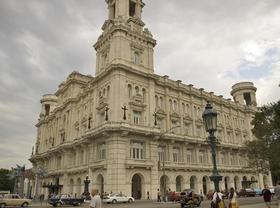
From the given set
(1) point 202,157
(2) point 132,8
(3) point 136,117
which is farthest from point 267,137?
(2) point 132,8

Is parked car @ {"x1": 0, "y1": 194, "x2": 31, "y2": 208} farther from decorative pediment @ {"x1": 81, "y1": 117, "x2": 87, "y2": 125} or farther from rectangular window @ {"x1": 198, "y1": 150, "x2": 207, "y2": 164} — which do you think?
rectangular window @ {"x1": 198, "y1": 150, "x2": 207, "y2": 164}

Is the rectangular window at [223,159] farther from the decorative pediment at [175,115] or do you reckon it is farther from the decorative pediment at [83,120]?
the decorative pediment at [83,120]

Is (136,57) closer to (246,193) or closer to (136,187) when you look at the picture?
(136,187)

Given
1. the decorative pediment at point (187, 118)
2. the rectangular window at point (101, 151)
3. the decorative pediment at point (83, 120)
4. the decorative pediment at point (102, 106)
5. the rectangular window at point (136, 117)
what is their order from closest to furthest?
the rectangular window at point (101, 151)
the rectangular window at point (136, 117)
the decorative pediment at point (102, 106)
the decorative pediment at point (83, 120)
the decorative pediment at point (187, 118)

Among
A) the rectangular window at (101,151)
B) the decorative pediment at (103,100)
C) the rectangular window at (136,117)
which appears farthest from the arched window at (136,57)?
the rectangular window at (101,151)

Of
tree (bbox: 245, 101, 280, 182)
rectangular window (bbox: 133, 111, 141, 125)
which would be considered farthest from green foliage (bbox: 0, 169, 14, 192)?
tree (bbox: 245, 101, 280, 182)

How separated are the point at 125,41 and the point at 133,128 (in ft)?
50.8

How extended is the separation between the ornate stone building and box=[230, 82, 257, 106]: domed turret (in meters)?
12.9

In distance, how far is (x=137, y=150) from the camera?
153ft

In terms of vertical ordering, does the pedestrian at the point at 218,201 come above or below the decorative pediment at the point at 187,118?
below

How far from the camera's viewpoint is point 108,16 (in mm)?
59219

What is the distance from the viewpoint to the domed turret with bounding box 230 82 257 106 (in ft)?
274

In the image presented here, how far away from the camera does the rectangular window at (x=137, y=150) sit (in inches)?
1801

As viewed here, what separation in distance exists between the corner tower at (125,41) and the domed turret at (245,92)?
38.8 metres
